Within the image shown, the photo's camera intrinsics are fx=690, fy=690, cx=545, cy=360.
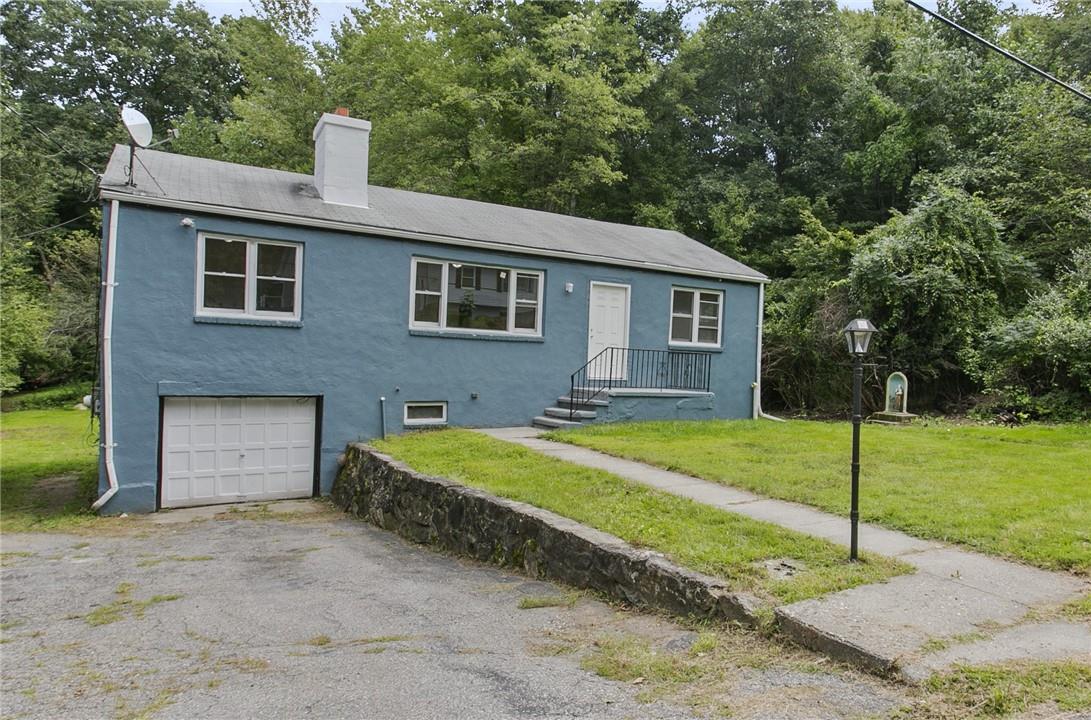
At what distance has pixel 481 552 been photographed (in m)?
6.90

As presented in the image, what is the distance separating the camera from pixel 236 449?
10547 millimetres

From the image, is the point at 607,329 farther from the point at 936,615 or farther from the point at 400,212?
the point at 936,615

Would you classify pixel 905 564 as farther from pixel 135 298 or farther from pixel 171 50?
pixel 171 50

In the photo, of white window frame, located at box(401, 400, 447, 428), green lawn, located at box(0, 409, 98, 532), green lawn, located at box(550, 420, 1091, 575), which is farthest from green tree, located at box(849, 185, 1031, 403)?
green lawn, located at box(0, 409, 98, 532)

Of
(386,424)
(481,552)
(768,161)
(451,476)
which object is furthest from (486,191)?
(481,552)

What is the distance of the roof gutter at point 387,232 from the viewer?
9586mm

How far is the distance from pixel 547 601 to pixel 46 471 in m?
12.1

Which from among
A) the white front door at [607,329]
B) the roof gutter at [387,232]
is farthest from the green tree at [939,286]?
the white front door at [607,329]

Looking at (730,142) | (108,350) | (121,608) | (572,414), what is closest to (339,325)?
(108,350)

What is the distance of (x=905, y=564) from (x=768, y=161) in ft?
80.3

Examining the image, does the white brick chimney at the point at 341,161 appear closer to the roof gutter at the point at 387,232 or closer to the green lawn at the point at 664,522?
the roof gutter at the point at 387,232

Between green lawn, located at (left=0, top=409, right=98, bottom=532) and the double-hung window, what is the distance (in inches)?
417

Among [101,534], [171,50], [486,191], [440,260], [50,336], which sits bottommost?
[101,534]

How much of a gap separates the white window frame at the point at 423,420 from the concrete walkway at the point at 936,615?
742 cm
